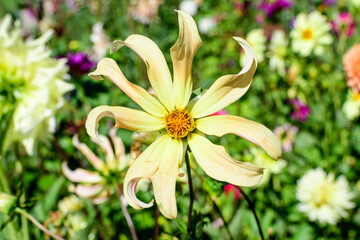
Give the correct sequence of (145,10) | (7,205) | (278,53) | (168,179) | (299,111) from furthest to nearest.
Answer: (145,10)
(278,53)
(299,111)
(7,205)
(168,179)

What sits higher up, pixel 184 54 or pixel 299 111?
pixel 299 111

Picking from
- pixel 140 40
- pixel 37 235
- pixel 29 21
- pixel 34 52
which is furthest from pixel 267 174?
pixel 29 21

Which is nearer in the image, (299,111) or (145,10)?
(299,111)

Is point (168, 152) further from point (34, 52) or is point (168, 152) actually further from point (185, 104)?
point (34, 52)

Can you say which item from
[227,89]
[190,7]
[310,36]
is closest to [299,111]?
[310,36]

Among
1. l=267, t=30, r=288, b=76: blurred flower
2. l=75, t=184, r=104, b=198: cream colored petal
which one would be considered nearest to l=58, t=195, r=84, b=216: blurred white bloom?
l=75, t=184, r=104, b=198: cream colored petal

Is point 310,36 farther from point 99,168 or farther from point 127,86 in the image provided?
point 127,86
